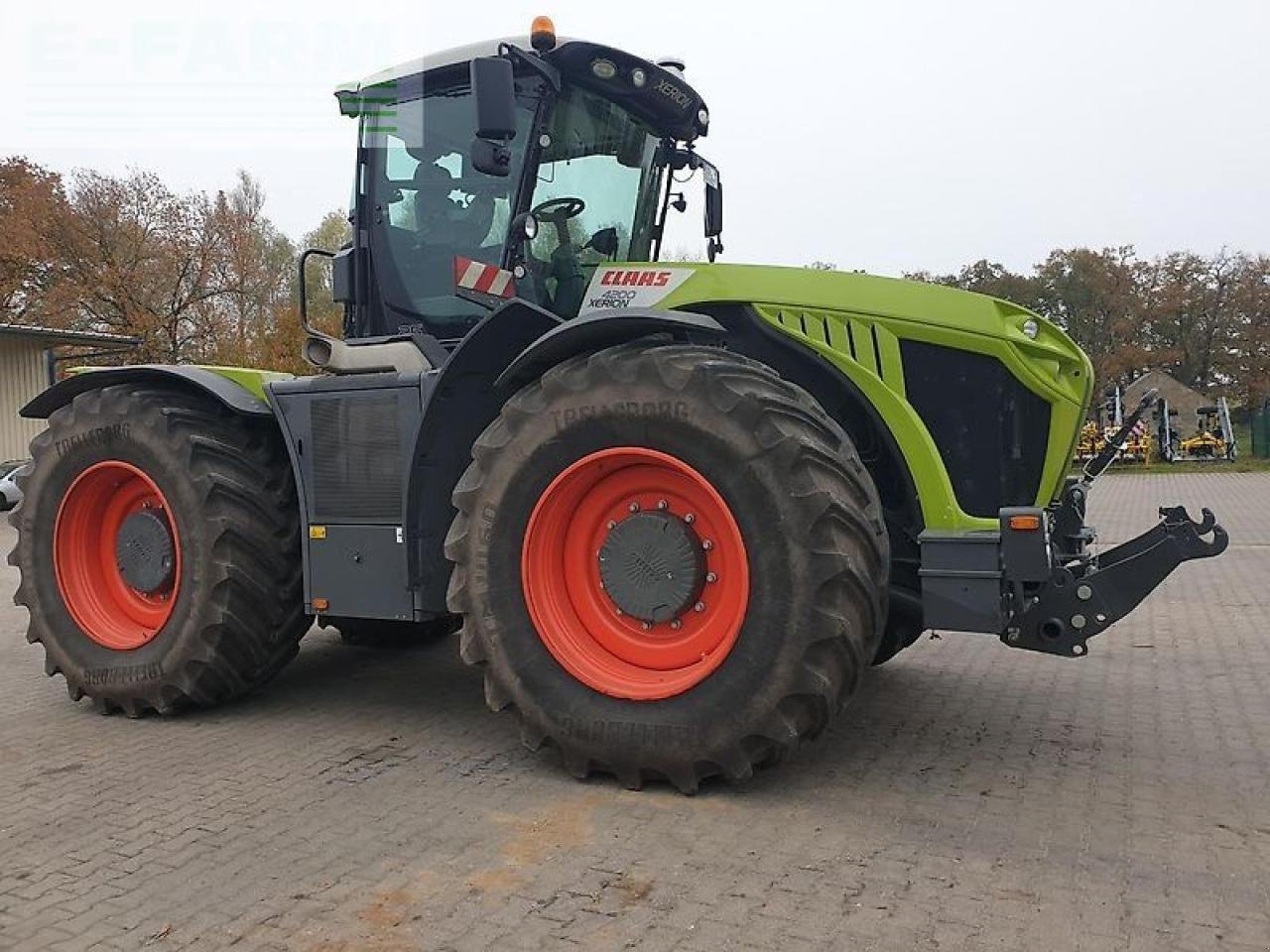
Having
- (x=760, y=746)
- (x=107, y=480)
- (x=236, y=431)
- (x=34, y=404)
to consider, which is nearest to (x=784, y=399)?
(x=760, y=746)

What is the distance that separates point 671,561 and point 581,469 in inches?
19.7

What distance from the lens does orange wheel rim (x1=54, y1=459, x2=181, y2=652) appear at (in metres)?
5.08

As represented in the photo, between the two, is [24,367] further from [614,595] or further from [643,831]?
[643,831]

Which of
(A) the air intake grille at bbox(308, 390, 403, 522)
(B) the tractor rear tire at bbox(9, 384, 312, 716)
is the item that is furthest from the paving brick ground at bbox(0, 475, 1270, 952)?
(A) the air intake grille at bbox(308, 390, 403, 522)

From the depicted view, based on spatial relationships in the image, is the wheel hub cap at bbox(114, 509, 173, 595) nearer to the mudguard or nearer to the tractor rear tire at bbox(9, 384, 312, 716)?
A: the tractor rear tire at bbox(9, 384, 312, 716)

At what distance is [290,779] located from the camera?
3.96m

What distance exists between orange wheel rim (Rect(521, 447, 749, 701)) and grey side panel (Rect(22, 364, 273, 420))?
78.1 inches

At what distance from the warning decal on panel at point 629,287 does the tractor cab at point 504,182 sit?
180mm

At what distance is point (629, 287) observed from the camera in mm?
4398

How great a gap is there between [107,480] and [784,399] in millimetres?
3785

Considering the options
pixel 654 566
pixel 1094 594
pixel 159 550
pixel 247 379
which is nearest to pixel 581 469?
pixel 654 566

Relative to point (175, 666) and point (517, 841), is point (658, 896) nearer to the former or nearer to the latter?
point (517, 841)

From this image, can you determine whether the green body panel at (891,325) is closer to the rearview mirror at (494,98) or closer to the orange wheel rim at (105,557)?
the rearview mirror at (494,98)

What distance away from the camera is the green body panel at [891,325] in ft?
13.1
